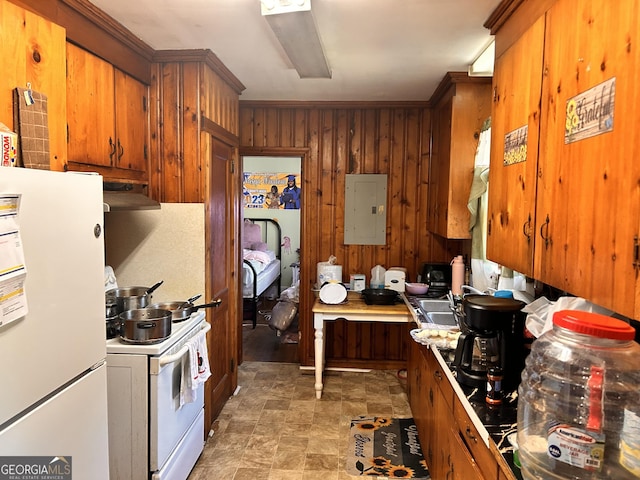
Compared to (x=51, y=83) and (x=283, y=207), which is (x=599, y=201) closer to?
(x=51, y=83)

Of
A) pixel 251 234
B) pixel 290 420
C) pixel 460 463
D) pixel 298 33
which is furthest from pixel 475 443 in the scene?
pixel 251 234

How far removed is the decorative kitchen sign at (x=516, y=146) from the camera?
72.3 inches

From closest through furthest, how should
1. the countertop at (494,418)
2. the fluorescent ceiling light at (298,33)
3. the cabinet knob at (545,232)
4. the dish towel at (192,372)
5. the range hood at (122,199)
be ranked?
the countertop at (494,418)
the cabinet knob at (545,232)
the fluorescent ceiling light at (298,33)
the range hood at (122,199)
the dish towel at (192,372)

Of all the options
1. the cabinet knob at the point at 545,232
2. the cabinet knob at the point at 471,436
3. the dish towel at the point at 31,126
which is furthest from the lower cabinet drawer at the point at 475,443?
the dish towel at the point at 31,126

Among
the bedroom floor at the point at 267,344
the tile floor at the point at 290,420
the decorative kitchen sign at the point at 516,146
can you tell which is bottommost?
the tile floor at the point at 290,420

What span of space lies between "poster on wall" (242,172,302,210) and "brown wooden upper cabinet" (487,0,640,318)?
17.1 ft

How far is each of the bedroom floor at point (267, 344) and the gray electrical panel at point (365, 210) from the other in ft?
4.68

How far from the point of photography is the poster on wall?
714 centimetres

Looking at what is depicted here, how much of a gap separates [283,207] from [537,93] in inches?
222

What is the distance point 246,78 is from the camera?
3.40m

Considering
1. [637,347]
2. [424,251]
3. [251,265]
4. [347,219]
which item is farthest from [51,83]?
[251,265]

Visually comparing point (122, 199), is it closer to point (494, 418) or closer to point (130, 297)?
point (130, 297)

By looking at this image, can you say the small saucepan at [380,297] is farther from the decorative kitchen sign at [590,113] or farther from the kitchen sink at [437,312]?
the decorative kitchen sign at [590,113]

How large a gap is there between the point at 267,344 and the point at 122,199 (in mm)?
3119
